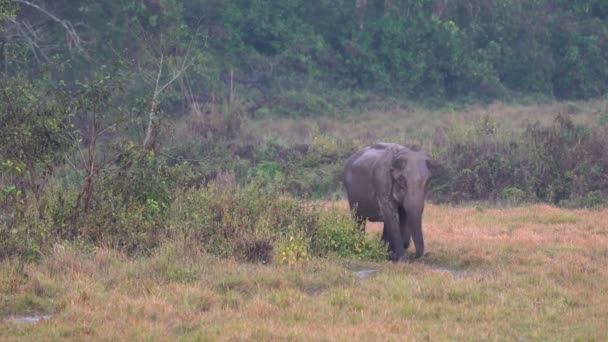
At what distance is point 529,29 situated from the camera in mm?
33250

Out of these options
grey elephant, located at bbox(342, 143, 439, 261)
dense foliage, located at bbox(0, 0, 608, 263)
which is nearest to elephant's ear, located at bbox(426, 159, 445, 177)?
grey elephant, located at bbox(342, 143, 439, 261)

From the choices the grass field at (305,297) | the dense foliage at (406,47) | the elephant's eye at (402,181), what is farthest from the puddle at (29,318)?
the dense foliage at (406,47)

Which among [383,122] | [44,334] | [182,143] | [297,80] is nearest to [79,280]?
[44,334]

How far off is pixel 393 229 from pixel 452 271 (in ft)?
3.55

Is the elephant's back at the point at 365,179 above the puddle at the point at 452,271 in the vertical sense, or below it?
above

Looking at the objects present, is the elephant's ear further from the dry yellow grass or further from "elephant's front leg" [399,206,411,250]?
the dry yellow grass

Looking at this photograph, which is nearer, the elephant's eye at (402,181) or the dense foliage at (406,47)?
the elephant's eye at (402,181)

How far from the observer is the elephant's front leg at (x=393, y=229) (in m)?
12.6

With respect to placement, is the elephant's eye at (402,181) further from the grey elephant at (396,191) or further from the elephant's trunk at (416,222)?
the elephant's trunk at (416,222)

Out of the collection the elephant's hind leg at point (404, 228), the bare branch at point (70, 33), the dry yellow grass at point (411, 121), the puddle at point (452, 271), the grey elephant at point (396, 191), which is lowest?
the dry yellow grass at point (411, 121)

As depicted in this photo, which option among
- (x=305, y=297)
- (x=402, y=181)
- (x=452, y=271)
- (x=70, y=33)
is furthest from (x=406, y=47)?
(x=305, y=297)

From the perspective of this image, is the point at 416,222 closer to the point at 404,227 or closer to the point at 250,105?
the point at 404,227

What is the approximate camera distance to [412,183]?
40.9ft

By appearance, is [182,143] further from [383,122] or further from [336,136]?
[383,122]
